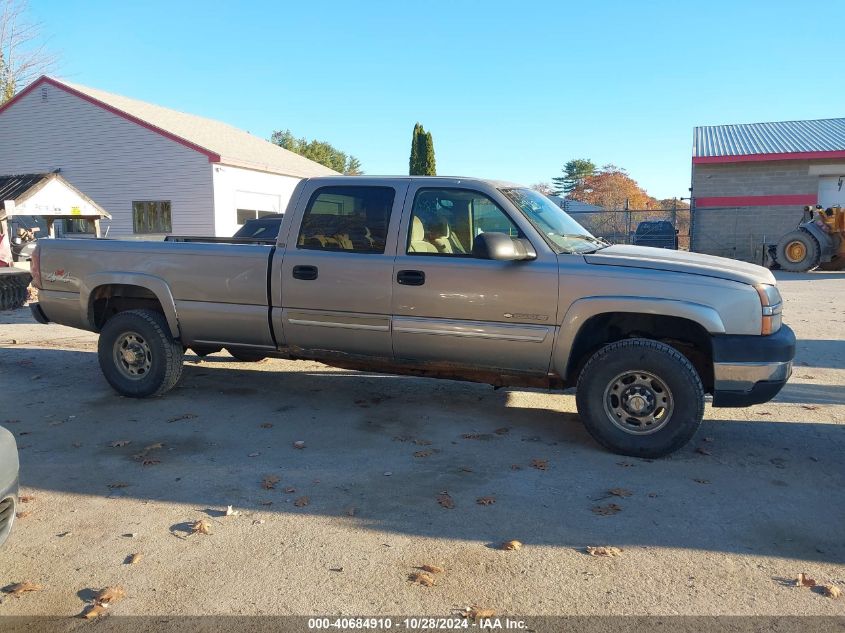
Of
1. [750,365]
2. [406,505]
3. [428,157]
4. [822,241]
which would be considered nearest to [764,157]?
[822,241]

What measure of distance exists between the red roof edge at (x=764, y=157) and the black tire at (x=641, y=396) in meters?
22.5

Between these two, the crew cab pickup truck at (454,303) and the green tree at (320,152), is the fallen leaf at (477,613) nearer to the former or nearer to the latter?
the crew cab pickup truck at (454,303)

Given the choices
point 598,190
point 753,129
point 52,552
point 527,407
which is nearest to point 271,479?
point 52,552

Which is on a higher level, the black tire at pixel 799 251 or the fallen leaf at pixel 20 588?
the black tire at pixel 799 251

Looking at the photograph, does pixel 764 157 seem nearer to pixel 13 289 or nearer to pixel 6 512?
pixel 13 289

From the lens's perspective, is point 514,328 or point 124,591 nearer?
point 124,591

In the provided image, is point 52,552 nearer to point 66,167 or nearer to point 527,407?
point 527,407

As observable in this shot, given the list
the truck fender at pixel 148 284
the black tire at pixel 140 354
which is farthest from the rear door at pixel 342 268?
the black tire at pixel 140 354

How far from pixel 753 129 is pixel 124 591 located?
1298 inches

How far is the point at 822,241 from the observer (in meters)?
19.5

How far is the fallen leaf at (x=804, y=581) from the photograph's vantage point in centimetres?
320

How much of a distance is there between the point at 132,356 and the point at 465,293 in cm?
329

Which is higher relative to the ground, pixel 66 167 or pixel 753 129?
pixel 753 129

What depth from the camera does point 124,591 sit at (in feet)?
10.4
